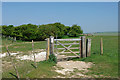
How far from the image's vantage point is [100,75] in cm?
625

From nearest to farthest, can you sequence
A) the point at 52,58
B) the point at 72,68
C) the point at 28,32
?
the point at 72,68 → the point at 52,58 → the point at 28,32

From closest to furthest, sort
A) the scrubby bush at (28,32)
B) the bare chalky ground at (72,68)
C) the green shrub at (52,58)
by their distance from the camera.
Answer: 1. the bare chalky ground at (72,68)
2. the green shrub at (52,58)
3. the scrubby bush at (28,32)

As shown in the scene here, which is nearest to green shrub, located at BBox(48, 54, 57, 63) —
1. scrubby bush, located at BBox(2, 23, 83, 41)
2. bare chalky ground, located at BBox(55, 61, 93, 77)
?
bare chalky ground, located at BBox(55, 61, 93, 77)

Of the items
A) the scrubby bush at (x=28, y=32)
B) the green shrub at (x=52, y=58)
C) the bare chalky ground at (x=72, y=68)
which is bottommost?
the bare chalky ground at (x=72, y=68)

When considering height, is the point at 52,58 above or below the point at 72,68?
above

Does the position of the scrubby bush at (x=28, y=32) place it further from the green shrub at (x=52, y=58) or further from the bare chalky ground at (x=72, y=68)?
the bare chalky ground at (x=72, y=68)

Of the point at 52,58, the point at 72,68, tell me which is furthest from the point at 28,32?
the point at 72,68

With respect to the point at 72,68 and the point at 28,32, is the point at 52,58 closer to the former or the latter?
the point at 72,68

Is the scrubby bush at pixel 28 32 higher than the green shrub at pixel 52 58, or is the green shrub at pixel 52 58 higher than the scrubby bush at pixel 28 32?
the scrubby bush at pixel 28 32

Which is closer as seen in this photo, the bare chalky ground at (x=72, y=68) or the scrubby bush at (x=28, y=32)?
the bare chalky ground at (x=72, y=68)

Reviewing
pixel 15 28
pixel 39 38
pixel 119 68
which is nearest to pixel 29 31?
pixel 39 38

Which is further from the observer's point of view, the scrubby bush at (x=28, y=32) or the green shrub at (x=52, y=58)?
the scrubby bush at (x=28, y=32)

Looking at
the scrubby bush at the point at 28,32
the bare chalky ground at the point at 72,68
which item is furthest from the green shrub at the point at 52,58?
the scrubby bush at the point at 28,32

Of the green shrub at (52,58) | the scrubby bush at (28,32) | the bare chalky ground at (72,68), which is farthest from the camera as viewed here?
the scrubby bush at (28,32)
